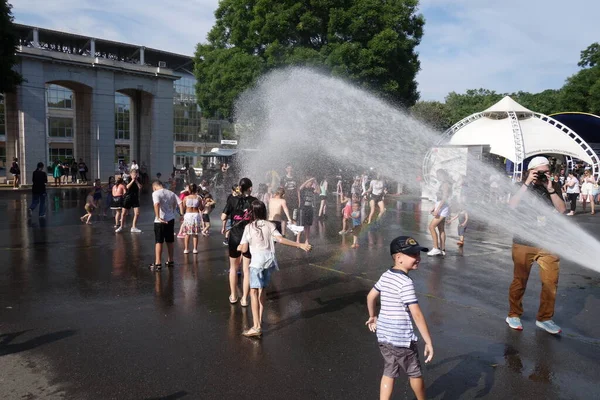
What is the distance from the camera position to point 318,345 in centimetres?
561

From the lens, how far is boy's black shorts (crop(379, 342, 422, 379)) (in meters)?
3.79

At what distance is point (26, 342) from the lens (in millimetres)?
5516

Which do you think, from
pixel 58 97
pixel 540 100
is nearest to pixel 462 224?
pixel 540 100

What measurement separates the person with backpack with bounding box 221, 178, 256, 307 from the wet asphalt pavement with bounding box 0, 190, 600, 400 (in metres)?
0.27

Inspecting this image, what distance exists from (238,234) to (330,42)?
22113mm

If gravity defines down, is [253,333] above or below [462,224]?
below

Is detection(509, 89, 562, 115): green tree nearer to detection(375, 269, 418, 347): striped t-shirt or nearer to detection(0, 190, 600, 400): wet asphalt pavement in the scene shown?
detection(0, 190, 600, 400): wet asphalt pavement

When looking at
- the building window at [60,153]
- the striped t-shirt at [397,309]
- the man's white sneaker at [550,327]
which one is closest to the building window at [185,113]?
the building window at [60,153]

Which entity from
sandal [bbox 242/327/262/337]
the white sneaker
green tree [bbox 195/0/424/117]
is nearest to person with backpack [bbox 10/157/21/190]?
green tree [bbox 195/0/424/117]

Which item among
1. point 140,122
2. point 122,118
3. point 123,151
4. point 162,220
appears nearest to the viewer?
point 162,220

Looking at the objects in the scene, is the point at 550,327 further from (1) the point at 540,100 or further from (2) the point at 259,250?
(1) the point at 540,100

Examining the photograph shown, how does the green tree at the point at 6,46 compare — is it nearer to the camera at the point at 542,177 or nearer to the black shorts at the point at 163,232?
the black shorts at the point at 163,232

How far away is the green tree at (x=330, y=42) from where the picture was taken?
26.2 m

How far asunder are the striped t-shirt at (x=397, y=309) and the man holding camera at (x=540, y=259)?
292cm
